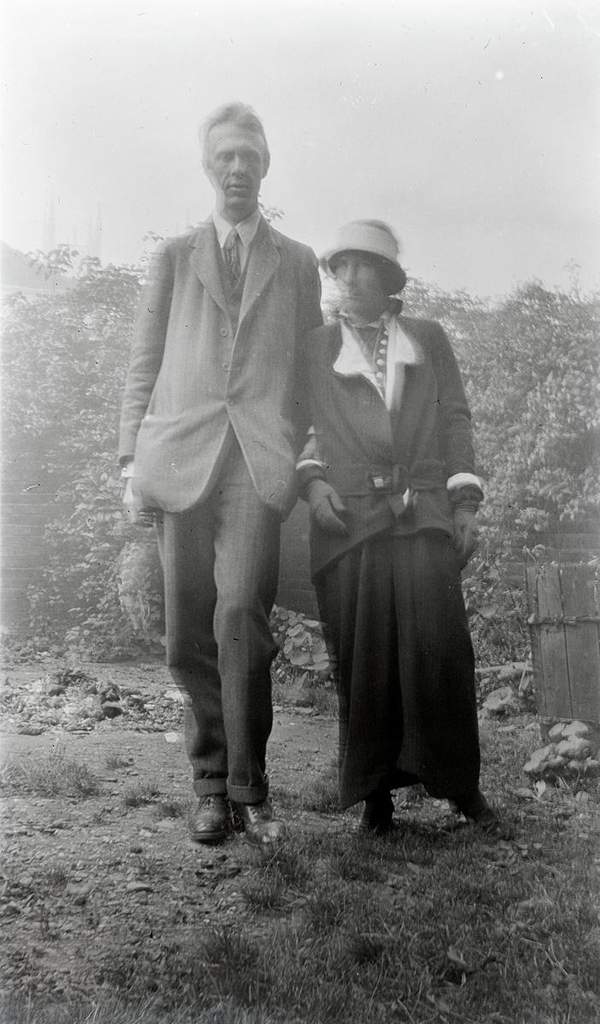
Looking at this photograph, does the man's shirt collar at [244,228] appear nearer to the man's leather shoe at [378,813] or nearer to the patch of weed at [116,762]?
the man's leather shoe at [378,813]

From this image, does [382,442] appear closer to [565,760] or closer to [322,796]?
[322,796]

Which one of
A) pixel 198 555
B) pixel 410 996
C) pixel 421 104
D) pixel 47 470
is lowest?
pixel 410 996

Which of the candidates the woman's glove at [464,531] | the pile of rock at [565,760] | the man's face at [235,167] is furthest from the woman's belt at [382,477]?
the pile of rock at [565,760]

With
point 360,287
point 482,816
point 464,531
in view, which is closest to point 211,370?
point 360,287

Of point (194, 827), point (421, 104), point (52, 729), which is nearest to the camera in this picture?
point (194, 827)

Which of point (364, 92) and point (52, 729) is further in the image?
point (52, 729)

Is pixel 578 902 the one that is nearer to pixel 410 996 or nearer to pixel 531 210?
pixel 410 996

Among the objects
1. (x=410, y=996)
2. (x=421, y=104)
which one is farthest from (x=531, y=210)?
(x=410, y=996)

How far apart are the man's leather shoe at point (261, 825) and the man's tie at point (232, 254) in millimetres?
1775

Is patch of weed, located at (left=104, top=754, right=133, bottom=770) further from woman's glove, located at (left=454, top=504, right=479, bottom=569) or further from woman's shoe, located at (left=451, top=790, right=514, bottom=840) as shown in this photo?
woman's glove, located at (left=454, top=504, right=479, bottom=569)

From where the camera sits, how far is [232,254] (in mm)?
3088

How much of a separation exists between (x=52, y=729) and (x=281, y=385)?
80.4 inches

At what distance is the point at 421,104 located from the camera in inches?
123

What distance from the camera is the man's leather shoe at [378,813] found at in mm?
2918
